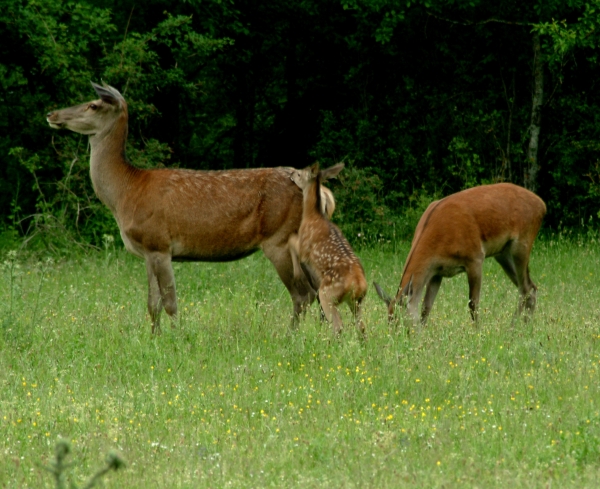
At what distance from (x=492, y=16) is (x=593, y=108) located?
2.48 m

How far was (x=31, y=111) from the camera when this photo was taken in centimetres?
1741

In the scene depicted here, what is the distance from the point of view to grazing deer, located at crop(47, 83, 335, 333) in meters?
9.66

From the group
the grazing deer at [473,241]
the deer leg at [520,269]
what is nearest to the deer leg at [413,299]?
the grazing deer at [473,241]

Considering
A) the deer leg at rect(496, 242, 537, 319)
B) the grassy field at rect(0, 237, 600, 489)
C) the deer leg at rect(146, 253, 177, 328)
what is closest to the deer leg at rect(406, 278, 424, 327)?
the grassy field at rect(0, 237, 600, 489)

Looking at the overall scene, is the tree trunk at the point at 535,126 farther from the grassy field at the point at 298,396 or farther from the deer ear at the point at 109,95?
the deer ear at the point at 109,95

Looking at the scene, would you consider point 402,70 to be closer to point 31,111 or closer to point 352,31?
point 352,31

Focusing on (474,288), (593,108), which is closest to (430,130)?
(593,108)

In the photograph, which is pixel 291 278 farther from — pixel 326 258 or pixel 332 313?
pixel 332 313

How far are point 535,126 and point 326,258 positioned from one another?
10533 mm

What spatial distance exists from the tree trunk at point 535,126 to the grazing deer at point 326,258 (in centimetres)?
941

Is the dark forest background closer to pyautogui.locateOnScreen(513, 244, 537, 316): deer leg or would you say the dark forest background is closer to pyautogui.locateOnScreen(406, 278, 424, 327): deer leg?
pyautogui.locateOnScreen(513, 244, 537, 316): deer leg

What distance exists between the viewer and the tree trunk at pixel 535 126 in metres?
18.1

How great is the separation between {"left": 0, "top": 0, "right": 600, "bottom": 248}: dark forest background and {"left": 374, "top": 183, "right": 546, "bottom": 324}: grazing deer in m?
5.17

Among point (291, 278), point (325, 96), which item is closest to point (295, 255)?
point (291, 278)
